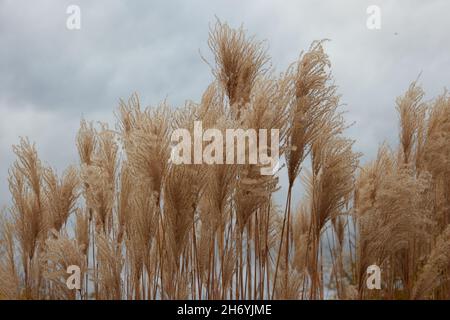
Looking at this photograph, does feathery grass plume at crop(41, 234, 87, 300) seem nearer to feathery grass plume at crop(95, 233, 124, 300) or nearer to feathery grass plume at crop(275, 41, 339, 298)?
feathery grass plume at crop(95, 233, 124, 300)

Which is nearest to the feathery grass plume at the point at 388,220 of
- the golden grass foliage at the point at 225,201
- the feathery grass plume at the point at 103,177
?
the golden grass foliage at the point at 225,201

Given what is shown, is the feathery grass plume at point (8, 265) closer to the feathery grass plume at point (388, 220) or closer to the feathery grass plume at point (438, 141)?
the feathery grass plume at point (388, 220)

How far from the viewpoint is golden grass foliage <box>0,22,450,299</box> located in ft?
8.80

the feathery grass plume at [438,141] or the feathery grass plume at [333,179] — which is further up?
the feathery grass plume at [438,141]

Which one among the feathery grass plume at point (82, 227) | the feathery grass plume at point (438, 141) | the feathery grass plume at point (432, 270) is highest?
the feathery grass plume at point (438, 141)

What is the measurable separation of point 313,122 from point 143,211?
91 centimetres

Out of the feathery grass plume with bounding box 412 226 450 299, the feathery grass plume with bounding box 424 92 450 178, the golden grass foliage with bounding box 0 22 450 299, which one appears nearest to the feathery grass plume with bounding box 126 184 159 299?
the golden grass foliage with bounding box 0 22 450 299

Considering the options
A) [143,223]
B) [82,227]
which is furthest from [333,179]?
[82,227]

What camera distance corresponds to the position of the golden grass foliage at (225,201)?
2682mm

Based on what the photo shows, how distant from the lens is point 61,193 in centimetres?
355

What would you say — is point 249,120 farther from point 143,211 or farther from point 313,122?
point 143,211

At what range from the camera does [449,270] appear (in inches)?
151

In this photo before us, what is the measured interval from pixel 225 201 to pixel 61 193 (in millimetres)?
1291
